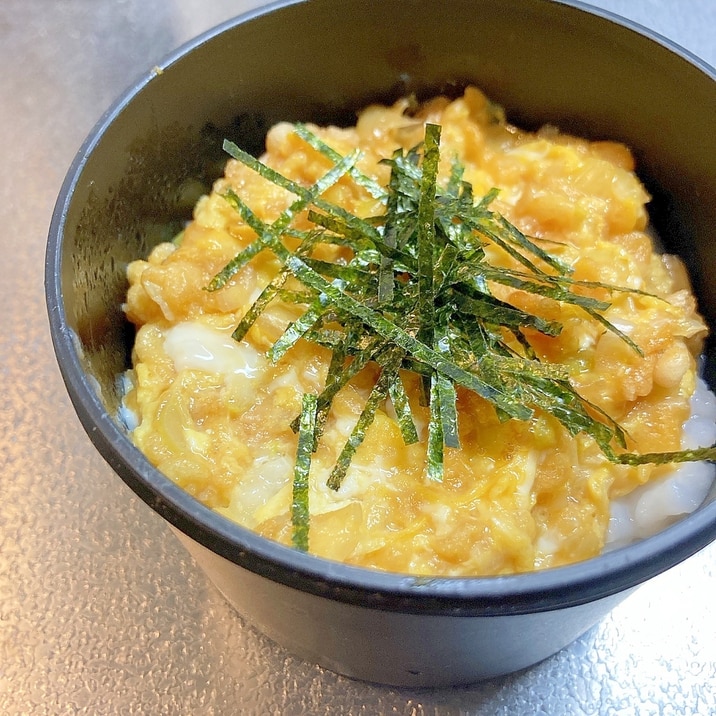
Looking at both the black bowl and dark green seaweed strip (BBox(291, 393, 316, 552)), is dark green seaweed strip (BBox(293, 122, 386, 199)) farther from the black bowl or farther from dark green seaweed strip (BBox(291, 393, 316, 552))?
dark green seaweed strip (BBox(291, 393, 316, 552))

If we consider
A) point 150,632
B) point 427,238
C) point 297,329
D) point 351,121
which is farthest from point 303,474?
point 351,121

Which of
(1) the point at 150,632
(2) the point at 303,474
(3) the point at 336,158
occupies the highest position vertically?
(3) the point at 336,158

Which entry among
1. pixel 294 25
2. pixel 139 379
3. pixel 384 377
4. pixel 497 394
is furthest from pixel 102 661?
pixel 294 25

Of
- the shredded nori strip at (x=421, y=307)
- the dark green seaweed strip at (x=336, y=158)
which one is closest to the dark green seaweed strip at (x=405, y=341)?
the shredded nori strip at (x=421, y=307)

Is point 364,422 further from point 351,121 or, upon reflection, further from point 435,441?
point 351,121

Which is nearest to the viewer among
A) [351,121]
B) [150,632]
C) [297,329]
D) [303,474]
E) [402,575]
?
[402,575]

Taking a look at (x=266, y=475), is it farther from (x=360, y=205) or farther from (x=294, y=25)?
(x=294, y=25)
